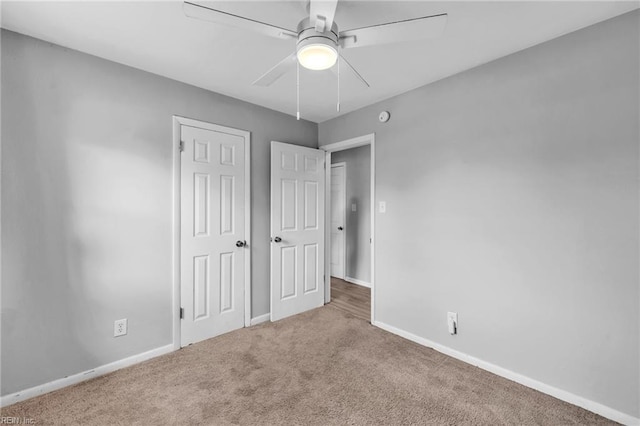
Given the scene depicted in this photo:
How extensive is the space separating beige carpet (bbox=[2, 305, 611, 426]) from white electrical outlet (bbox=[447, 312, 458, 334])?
0.23 m

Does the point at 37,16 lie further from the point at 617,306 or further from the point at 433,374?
the point at 617,306

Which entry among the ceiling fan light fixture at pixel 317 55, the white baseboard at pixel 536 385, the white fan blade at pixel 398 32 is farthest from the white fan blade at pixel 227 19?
the white baseboard at pixel 536 385

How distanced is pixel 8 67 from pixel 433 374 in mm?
3581

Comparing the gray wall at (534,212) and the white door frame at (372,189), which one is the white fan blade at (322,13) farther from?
the white door frame at (372,189)

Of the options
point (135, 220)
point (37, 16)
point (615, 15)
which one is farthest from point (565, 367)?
point (37, 16)

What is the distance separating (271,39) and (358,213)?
320 cm

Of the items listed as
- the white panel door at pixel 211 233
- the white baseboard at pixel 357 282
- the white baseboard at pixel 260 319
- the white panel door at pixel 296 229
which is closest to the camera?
the white panel door at pixel 211 233

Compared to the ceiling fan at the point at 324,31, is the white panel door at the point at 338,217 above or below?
below

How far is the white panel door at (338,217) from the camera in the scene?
481cm

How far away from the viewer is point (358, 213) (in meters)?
4.63

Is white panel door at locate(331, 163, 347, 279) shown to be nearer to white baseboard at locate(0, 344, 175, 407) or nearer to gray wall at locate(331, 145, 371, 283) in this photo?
gray wall at locate(331, 145, 371, 283)

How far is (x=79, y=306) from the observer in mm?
1961

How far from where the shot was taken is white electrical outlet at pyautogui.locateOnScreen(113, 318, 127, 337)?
211 centimetres

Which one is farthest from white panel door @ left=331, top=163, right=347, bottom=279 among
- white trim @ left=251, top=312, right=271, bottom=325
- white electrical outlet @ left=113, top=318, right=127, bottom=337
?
white electrical outlet @ left=113, top=318, right=127, bottom=337
